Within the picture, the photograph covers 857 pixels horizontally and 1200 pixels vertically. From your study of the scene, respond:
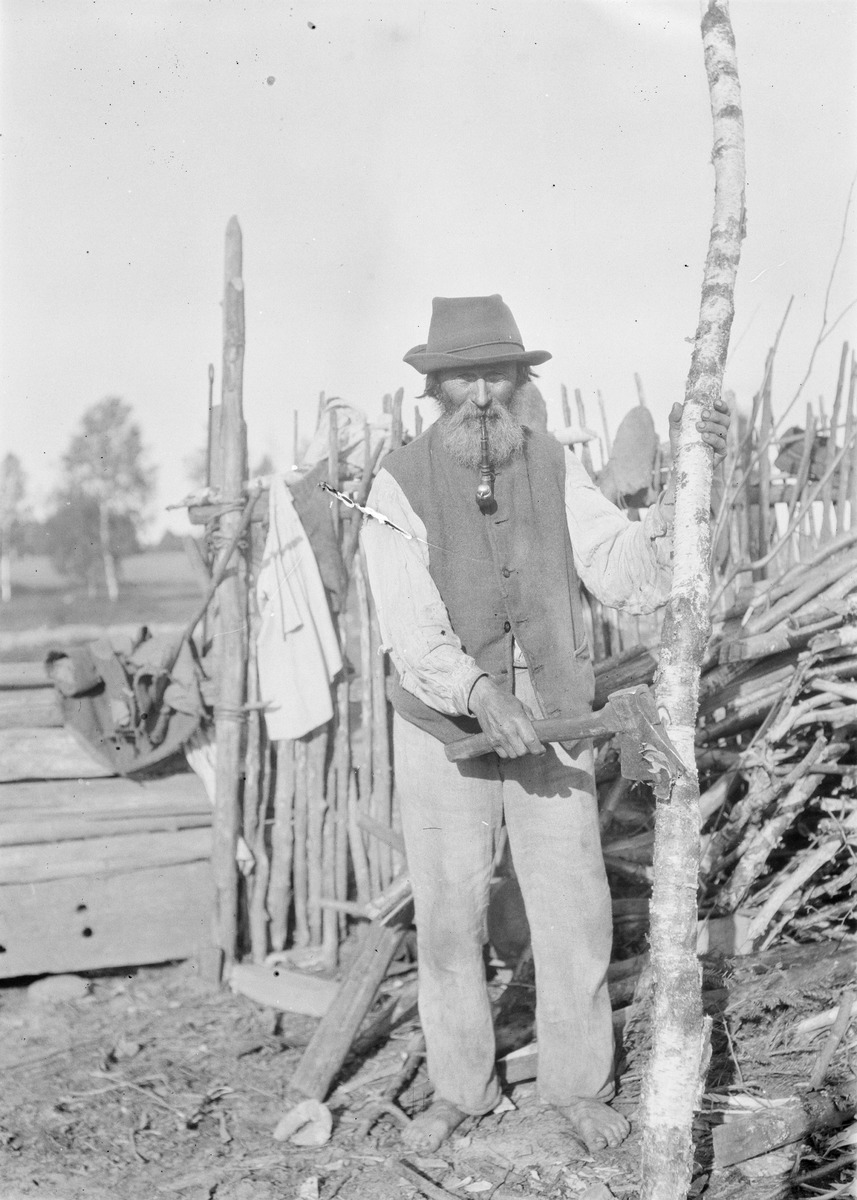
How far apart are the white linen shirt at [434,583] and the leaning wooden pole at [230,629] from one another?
1.70 meters

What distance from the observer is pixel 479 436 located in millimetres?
3049

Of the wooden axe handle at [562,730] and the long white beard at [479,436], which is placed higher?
the long white beard at [479,436]

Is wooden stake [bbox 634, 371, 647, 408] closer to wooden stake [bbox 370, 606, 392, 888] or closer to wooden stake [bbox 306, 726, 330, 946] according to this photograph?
wooden stake [bbox 370, 606, 392, 888]

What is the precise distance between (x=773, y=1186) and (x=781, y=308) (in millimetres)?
3402

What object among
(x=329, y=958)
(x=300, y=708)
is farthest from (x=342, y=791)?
(x=329, y=958)

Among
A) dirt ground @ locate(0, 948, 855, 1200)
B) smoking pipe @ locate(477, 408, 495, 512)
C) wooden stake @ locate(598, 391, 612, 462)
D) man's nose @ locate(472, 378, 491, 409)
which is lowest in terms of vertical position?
dirt ground @ locate(0, 948, 855, 1200)

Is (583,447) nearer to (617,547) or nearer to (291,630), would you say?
(291,630)

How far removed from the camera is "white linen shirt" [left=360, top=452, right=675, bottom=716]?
2770 millimetres

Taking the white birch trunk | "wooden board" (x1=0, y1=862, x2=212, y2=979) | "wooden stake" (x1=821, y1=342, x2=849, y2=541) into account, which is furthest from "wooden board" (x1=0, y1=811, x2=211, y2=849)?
the white birch trunk

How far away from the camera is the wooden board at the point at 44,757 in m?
4.71

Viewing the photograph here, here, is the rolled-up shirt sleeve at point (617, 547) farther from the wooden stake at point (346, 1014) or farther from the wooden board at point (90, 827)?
the wooden board at point (90, 827)

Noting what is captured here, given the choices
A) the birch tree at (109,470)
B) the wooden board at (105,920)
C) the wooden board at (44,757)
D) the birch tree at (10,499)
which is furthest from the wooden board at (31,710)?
the birch tree at (10,499)

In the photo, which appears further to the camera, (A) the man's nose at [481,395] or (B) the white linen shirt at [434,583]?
(A) the man's nose at [481,395]

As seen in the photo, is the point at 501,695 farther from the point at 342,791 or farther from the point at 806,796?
the point at 342,791
